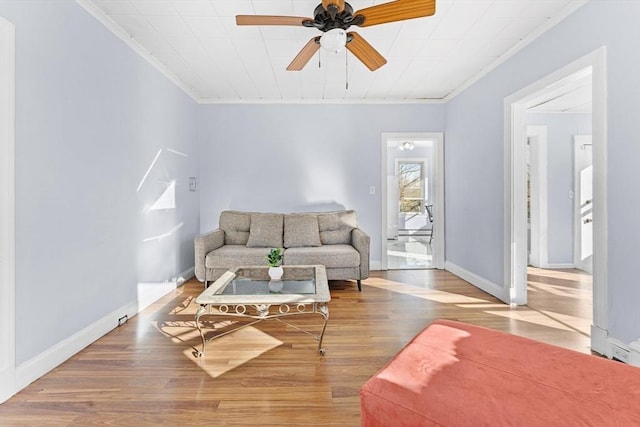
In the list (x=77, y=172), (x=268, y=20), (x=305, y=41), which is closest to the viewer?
(x=268, y=20)

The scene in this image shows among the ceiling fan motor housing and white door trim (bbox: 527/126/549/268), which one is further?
white door trim (bbox: 527/126/549/268)

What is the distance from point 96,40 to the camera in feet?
8.25

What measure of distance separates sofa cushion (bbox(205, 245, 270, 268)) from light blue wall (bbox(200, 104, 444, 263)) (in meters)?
1.20

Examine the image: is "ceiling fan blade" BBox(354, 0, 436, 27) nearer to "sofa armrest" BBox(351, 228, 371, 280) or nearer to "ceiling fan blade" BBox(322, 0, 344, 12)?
"ceiling fan blade" BBox(322, 0, 344, 12)

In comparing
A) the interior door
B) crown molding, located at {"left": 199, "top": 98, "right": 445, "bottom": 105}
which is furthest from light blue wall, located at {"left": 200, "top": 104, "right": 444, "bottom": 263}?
the interior door

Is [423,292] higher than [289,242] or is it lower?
lower

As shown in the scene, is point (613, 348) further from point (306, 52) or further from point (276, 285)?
point (306, 52)

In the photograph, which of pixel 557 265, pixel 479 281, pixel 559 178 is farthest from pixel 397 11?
pixel 557 265

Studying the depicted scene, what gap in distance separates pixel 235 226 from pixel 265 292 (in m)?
2.26

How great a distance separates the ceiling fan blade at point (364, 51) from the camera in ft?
7.49

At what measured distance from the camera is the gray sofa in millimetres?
3740

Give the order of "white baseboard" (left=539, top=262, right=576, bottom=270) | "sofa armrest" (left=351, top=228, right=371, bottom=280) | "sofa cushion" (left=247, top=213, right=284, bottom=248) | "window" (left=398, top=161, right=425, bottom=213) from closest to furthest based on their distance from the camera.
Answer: "sofa armrest" (left=351, top=228, right=371, bottom=280) < "sofa cushion" (left=247, top=213, right=284, bottom=248) < "white baseboard" (left=539, top=262, right=576, bottom=270) < "window" (left=398, top=161, right=425, bottom=213)

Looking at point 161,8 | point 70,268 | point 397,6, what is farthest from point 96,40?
point 397,6

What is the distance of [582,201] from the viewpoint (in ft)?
16.0
